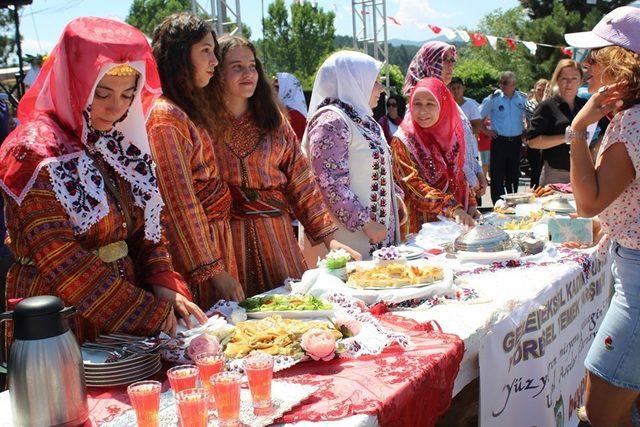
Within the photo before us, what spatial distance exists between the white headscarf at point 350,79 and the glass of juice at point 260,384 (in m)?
2.10

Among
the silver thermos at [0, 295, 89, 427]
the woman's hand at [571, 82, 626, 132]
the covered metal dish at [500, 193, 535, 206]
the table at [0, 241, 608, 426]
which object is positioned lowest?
the covered metal dish at [500, 193, 535, 206]

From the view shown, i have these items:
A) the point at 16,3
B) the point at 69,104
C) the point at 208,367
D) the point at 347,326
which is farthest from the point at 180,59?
the point at 16,3

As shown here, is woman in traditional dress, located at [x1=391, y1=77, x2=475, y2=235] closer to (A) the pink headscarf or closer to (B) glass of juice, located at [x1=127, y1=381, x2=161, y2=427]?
(A) the pink headscarf

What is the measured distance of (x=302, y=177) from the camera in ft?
9.07

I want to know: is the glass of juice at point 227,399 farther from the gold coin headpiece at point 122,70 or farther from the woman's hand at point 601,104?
the woman's hand at point 601,104

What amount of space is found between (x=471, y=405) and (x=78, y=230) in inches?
75.8

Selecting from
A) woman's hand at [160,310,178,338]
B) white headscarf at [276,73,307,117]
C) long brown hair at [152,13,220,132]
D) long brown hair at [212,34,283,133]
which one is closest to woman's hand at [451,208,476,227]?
long brown hair at [212,34,283,133]

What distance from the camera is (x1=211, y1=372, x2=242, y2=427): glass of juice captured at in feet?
4.30

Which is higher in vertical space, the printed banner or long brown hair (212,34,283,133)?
long brown hair (212,34,283,133)

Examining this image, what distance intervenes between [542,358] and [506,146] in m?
6.57

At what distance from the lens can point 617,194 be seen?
2018 mm

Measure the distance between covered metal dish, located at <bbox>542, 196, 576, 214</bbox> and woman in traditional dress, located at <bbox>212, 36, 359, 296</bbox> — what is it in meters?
1.43

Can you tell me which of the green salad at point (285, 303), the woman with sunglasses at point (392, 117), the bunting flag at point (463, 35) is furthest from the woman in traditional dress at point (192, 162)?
the bunting flag at point (463, 35)

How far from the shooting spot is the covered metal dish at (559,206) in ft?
11.8
